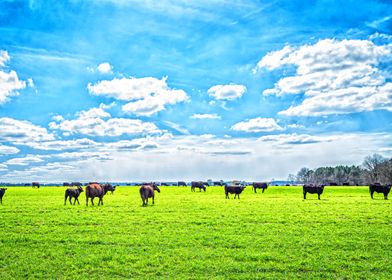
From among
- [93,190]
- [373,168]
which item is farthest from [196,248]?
[373,168]

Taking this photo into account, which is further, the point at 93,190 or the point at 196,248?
the point at 93,190

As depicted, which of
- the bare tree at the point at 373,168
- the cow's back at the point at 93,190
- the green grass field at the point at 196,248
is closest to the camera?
the green grass field at the point at 196,248

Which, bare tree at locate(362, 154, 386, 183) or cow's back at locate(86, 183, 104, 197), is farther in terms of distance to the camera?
bare tree at locate(362, 154, 386, 183)

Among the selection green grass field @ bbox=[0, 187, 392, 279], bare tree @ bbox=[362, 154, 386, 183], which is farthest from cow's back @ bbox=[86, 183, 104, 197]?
bare tree @ bbox=[362, 154, 386, 183]

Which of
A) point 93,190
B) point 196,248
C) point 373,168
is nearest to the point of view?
point 196,248

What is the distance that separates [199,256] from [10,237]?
30.3ft

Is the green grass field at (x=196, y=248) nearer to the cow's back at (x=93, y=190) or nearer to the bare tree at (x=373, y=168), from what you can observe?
the cow's back at (x=93, y=190)

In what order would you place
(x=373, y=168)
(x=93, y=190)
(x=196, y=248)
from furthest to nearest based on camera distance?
(x=373, y=168), (x=93, y=190), (x=196, y=248)

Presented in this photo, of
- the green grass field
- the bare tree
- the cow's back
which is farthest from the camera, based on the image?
the bare tree

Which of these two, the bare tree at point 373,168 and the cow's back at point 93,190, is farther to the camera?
the bare tree at point 373,168

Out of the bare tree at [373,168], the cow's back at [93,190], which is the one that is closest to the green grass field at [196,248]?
the cow's back at [93,190]

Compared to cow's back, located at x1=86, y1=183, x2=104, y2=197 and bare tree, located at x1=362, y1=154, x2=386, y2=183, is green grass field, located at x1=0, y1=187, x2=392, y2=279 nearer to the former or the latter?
cow's back, located at x1=86, y1=183, x2=104, y2=197

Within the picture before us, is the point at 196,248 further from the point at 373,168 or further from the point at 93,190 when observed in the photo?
the point at 373,168

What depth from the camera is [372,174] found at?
449 feet
